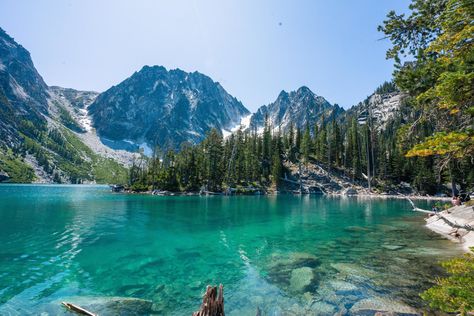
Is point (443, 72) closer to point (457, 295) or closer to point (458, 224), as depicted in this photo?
point (457, 295)

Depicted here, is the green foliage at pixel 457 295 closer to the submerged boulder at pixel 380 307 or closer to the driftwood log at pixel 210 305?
the driftwood log at pixel 210 305

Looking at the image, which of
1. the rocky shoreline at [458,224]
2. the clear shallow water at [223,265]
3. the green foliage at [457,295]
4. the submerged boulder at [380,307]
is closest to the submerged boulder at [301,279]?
the clear shallow water at [223,265]

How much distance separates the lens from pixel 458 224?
75.7 ft

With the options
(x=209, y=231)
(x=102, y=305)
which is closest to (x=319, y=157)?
(x=209, y=231)

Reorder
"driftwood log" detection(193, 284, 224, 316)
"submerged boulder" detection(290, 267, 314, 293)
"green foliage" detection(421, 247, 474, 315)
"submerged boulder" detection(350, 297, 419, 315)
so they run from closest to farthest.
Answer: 1. "green foliage" detection(421, 247, 474, 315)
2. "driftwood log" detection(193, 284, 224, 316)
3. "submerged boulder" detection(350, 297, 419, 315)
4. "submerged boulder" detection(290, 267, 314, 293)

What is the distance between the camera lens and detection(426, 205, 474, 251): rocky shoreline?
71.9ft

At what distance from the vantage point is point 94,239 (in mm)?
24641

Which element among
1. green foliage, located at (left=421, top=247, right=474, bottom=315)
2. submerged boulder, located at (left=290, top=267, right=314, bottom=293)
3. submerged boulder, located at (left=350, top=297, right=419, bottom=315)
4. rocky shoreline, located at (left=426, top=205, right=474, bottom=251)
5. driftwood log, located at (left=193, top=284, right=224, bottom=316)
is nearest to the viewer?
green foliage, located at (left=421, top=247, right=474, bottom=315)

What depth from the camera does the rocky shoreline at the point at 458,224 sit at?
71.9 ft

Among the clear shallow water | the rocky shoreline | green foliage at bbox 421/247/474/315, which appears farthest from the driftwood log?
the rocky shoreline

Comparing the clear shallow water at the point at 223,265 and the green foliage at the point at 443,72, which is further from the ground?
the green foliage at the point at 443,72

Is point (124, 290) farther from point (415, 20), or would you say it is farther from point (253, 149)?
point (253, 149)

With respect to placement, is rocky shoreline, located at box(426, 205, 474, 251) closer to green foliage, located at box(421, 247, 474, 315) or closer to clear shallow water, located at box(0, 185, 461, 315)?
clear shallow water, located at box(0, 185, 461, 315)

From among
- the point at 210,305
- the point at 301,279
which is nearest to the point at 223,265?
the point at 301,279
